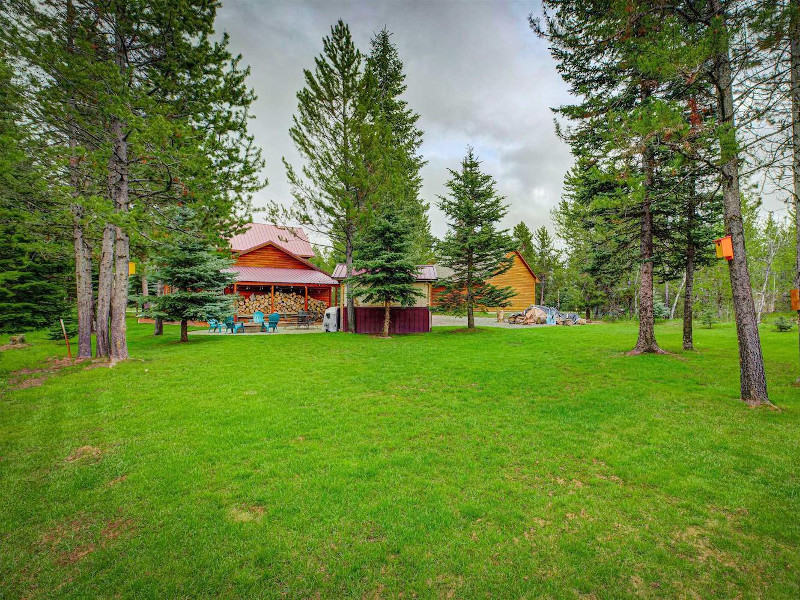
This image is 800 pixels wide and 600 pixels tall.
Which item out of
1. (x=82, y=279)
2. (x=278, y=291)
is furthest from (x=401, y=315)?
(x=82, y=279)

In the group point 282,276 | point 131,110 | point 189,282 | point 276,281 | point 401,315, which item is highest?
point 131,110

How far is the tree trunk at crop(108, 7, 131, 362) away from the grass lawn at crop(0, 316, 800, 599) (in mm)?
2457

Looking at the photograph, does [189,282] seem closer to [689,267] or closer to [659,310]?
[689,267]

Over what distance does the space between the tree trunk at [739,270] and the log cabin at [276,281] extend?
17923 millimetres

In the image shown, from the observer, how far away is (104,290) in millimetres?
9477

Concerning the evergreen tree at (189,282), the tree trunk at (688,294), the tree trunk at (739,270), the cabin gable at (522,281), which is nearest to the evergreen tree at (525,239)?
the cabin gable at (522,281)

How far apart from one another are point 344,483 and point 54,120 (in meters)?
10.9

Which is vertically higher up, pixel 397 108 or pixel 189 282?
pixel 397 108

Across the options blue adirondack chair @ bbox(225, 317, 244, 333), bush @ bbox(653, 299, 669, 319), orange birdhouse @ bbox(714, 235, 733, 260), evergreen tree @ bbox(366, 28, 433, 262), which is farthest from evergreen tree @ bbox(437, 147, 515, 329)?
→ bush @ bbox(653, 299, 669, 319)

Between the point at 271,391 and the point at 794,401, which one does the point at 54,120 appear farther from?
the point at 794,401

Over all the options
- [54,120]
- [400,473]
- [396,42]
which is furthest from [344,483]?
[396,42]

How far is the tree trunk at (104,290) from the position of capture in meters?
9.05

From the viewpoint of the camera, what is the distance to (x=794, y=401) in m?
5.52

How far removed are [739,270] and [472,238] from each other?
10343 millimetres
